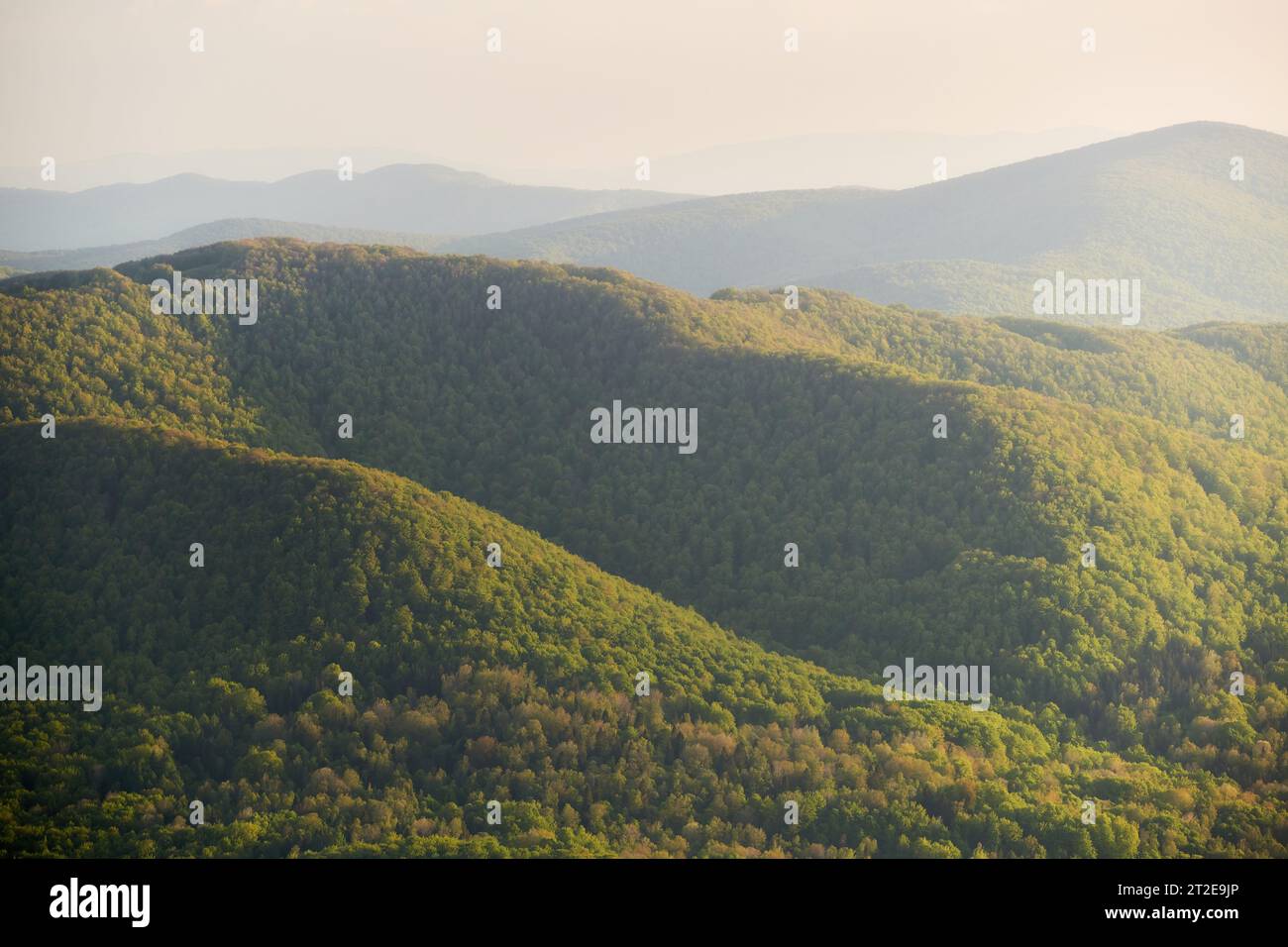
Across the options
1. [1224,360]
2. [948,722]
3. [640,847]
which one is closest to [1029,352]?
[1224,360]

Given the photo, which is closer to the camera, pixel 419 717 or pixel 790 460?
pixel 419 717

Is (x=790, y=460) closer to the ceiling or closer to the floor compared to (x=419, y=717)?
closer to the ceiling

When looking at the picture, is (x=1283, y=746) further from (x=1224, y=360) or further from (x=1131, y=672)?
(x=1224, y=360)

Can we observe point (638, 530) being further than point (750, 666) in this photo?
Yes

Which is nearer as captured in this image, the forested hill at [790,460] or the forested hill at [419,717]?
the forested hill at [419,717]
